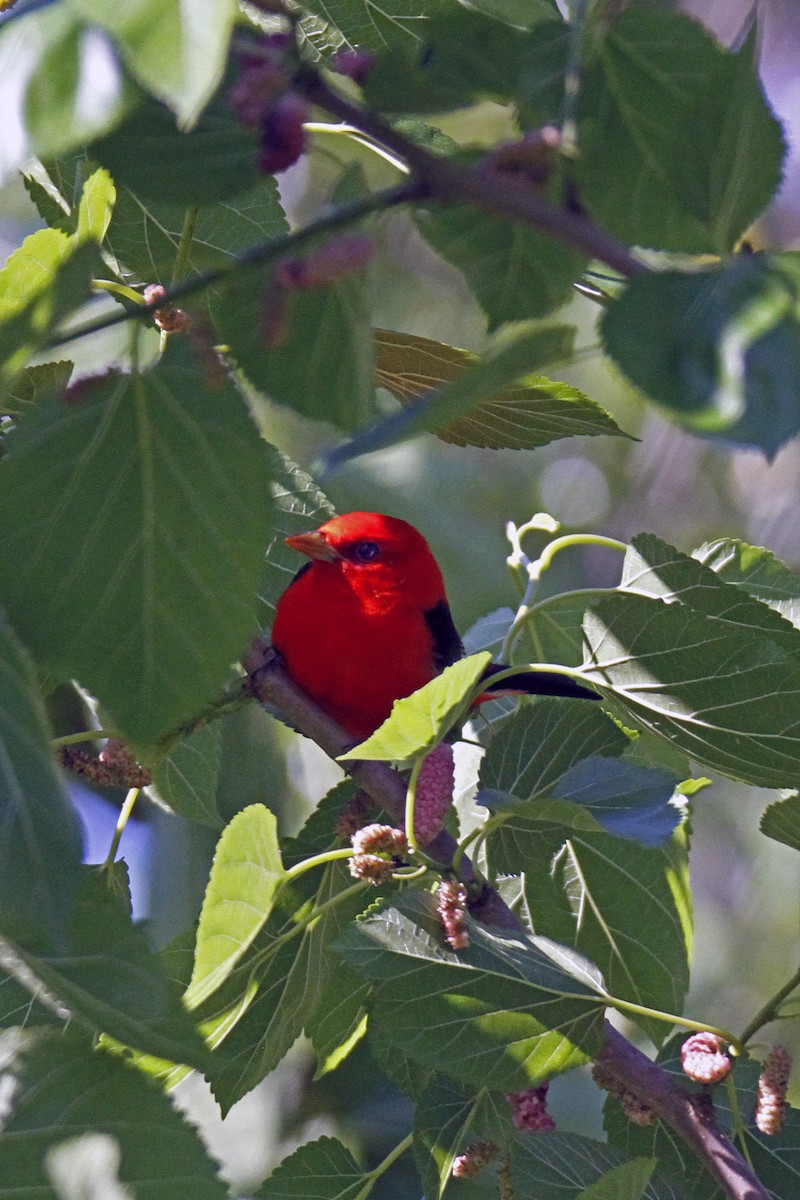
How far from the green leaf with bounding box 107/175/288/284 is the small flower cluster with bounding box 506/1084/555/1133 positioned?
113 cm

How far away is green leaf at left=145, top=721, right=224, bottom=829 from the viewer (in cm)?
196

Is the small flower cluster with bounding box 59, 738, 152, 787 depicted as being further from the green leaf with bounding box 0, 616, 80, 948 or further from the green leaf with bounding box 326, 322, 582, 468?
the green leaf with bounding box 326, 322, 582, 468

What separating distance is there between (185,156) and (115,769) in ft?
2.92

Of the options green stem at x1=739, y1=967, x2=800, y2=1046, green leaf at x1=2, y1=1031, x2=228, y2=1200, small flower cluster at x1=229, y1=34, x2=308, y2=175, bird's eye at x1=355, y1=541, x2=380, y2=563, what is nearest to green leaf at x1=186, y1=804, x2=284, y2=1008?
green leaf at x1=2, y1=1031, x2=228, y2=1200

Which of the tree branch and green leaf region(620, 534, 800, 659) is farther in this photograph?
green leaf region(620, 534, 800, 659)

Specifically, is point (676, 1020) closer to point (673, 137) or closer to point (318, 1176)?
point (318, 1176)

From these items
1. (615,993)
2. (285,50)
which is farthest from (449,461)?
(285,50)

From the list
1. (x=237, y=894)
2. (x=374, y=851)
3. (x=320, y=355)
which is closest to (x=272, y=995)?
(x=237, y=894)

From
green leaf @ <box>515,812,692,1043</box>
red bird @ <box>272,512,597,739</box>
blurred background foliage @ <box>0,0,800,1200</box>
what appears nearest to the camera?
green leaf @ <box>515,812,692,1043</box>

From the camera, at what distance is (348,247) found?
0.89 meters

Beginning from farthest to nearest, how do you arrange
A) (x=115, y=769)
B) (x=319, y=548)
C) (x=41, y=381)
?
(x=319, y=548)
(x=41, y=381)
(x=115, y=769)

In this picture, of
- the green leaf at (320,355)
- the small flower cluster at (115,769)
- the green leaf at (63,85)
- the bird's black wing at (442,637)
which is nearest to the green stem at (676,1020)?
the small flower cluster at (115,769)

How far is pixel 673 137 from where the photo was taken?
969 millimetres

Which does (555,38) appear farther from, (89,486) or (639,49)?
(89,486)
